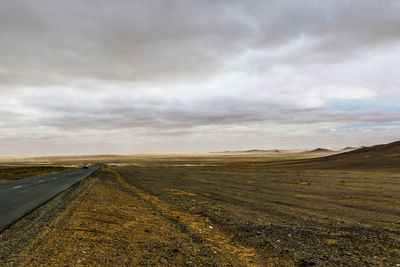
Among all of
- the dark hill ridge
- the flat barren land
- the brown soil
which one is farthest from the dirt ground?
the dark hill ridge

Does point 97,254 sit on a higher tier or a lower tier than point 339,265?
higher

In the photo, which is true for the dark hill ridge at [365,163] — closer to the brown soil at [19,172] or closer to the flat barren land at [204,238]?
the flat barren land at [204,238]

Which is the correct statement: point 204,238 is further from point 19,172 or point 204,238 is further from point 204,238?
point 19,172

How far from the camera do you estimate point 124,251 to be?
6965 millimetres

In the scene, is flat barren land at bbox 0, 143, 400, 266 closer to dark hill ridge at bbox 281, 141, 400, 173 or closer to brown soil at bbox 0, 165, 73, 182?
brown soil at bbox 0, 165, 73, 182

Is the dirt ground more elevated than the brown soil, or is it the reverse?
the dirt ground

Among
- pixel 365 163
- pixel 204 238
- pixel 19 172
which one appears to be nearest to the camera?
pixel 204 238

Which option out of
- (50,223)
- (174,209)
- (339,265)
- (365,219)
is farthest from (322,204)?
(50,223)

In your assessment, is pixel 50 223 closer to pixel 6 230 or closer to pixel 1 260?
pixel 6 230

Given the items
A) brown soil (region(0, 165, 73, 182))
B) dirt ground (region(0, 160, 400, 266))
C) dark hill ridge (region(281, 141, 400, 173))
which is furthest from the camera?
dark hill ridge (region(281, 141, 400, 173))

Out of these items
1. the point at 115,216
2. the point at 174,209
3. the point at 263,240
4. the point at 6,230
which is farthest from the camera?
the point at 174,209

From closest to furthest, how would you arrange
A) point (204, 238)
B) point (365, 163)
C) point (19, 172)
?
point (204, 238)
point (19, 172)
point (365, 163)

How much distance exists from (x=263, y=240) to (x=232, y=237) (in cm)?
106

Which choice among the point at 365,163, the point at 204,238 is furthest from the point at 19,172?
the point at 365,163
